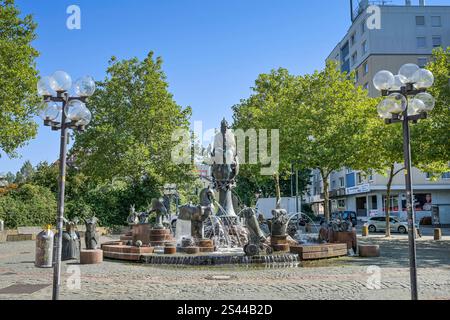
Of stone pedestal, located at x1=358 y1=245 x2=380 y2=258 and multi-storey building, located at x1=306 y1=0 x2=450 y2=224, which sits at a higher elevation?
multi-storey building, located at x1=306 y1=0 x2=450 y2=224

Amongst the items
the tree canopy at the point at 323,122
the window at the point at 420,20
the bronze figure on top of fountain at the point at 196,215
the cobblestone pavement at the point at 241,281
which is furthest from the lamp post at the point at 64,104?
the window at the point at 420,20

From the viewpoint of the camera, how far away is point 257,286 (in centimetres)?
976

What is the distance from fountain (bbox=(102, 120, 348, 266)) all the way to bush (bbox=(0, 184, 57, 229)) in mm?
12965

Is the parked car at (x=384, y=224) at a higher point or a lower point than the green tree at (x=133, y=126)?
lower

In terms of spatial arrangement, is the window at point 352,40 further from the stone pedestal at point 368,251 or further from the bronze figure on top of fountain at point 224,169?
the stone pedestal at point 368,251

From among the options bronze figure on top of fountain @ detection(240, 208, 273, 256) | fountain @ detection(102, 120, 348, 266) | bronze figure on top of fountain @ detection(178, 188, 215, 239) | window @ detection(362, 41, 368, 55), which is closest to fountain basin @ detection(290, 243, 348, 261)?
fountain @ detection(102, 120, 348, 266)

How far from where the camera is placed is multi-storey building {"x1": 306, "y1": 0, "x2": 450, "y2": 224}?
5197 cm

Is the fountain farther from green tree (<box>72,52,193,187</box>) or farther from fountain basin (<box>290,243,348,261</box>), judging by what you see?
green tree (<box>72,52,193,187</box>)

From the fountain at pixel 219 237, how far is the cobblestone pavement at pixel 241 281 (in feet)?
2.20

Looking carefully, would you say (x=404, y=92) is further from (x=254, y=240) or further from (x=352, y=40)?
(x=352, y=40)

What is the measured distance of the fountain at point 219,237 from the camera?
13.8 metres

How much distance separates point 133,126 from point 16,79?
12.8 meters
